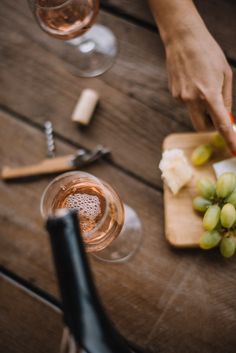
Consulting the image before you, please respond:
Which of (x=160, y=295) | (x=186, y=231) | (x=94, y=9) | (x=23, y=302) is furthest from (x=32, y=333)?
(x=94, y=9)

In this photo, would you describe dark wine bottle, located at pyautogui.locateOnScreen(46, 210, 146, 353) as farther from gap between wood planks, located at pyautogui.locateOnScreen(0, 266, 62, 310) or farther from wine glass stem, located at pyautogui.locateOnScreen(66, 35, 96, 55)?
wine glass stem, located at pyautogui.locateOnScreen(66, 35, 96, 55)

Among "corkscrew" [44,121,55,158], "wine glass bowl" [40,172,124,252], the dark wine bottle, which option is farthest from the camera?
"corkscrew" [44,121,55,158]

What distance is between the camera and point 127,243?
871mm

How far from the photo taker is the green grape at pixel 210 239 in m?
0.77

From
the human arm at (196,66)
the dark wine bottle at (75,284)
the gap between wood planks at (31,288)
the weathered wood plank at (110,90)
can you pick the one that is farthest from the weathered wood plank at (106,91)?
the dark wine bottle at (75,284)

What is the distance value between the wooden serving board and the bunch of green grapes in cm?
3

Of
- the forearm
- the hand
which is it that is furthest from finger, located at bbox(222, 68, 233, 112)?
the forearm

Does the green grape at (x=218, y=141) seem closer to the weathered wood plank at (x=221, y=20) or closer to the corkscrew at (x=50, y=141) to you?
the weathered wood plank at (x=221, y=20)

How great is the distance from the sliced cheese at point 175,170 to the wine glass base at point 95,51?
0.26 m

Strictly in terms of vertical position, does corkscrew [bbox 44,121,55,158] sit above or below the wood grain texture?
above

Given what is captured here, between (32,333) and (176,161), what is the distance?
0.46m

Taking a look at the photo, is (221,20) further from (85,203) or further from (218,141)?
(85,203)

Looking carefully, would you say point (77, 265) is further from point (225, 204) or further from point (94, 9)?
point (94, 9)

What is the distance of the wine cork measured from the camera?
2.95ft
